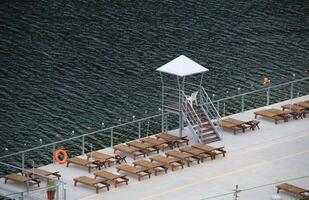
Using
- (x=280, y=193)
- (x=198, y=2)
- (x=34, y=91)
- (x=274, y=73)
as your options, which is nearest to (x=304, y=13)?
(x=198, y=2)

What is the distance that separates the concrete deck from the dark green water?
963 cm

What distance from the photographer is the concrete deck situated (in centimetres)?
6506

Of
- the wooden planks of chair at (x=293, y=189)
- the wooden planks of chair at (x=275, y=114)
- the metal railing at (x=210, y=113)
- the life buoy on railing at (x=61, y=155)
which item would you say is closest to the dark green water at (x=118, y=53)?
the life buoy on railing at (x=61, y=155)

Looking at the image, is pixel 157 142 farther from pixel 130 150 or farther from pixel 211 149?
pixel 211 149

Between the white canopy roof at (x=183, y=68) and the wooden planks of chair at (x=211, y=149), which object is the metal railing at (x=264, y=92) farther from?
the wooden planks of chair at (x=211, y=149)

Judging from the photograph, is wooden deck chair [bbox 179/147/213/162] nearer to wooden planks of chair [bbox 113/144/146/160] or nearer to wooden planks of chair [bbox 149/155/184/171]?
wooden planks of chair [bbox 149/155/184/171]

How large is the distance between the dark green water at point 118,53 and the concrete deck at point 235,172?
9627 millimetres

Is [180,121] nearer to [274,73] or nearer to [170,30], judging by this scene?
[274,73]

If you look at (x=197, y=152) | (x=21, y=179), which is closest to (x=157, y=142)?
(x=197, y=152)

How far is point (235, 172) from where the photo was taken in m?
68.5

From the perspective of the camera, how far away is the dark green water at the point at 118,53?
82.2 m

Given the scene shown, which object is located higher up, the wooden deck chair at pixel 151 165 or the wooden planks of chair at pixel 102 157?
the wooden planks of chair at pixel 102 157

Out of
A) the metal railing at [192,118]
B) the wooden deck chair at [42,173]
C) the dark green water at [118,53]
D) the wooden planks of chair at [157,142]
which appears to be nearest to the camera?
the wooden deck chair at [42,173]

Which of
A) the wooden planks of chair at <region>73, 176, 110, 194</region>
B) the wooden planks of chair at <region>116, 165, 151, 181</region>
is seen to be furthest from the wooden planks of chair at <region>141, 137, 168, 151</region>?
the wooden planks of chair at <region>73, 176, 110, 194</region>
